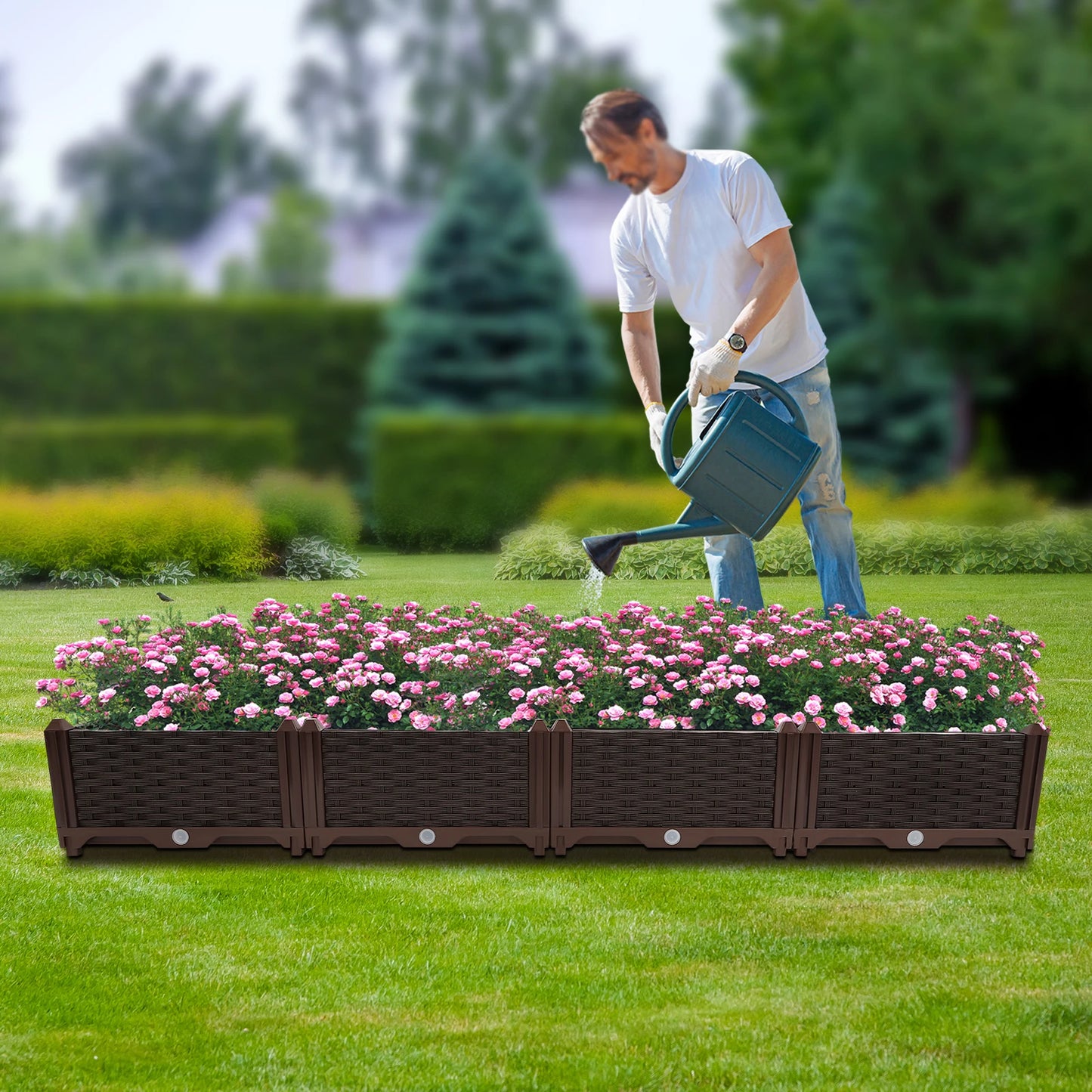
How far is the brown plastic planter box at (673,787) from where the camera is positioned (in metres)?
3.58

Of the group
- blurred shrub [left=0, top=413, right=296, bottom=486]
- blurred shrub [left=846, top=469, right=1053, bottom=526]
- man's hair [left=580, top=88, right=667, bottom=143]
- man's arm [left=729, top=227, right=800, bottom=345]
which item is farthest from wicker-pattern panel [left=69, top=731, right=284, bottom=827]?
blurred shrub [left=846, top=469, right=1053, bottom=526]

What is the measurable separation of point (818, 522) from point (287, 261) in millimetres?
7510

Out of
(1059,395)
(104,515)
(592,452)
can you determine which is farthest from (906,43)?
(104,515)

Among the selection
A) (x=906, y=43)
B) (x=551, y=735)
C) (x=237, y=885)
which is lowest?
(x=237, y=885)

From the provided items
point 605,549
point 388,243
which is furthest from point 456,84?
point 605,549

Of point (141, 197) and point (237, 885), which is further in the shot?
point (141, 197)

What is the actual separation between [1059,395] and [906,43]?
2.92 meters

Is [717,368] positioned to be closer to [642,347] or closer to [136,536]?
[642,347]

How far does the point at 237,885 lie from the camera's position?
3.47 meters

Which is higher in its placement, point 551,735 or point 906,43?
point 906,43

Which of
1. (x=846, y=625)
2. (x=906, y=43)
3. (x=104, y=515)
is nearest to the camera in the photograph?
(x=846, y=625)

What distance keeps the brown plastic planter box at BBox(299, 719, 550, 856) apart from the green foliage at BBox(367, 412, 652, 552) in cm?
564

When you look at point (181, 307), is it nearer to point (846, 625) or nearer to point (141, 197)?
point (141, 197)

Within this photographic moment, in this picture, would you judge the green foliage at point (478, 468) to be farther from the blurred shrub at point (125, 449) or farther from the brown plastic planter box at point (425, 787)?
the brown plastic planter box at point (425, 787)
